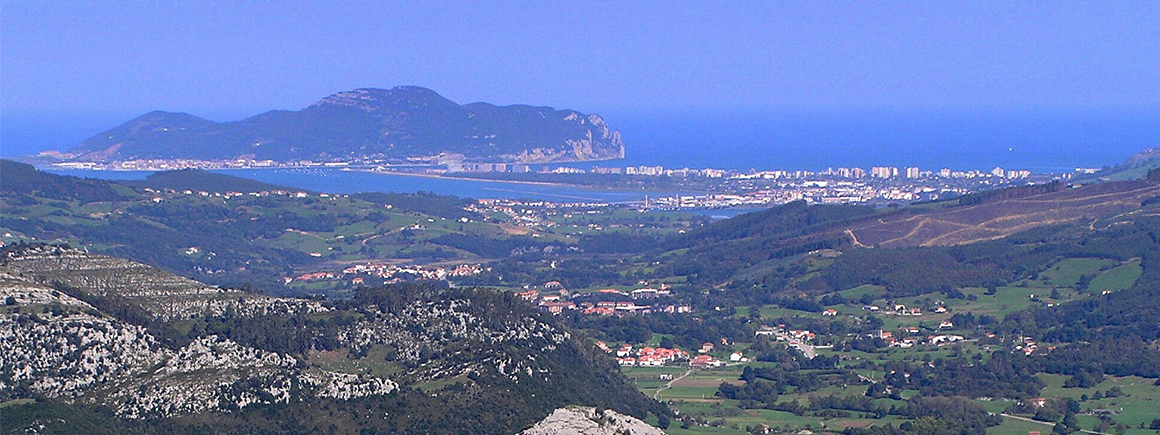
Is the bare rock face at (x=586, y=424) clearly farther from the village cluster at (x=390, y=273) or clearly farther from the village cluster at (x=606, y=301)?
the village cluster at (x=390, y=273)

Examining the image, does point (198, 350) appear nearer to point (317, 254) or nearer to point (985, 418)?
point (985, 418)

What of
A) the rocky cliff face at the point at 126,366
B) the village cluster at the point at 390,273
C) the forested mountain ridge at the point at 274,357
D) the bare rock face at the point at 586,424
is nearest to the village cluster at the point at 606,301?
the village cluster at the point at 390,273

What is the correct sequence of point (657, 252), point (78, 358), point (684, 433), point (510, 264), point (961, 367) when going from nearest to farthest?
point (78, 358) → point (684, 433) → point (961, 367) → point (510, 264) → point (657, 252)

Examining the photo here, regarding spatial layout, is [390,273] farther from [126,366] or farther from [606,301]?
[126,366]

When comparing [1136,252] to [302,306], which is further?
[1136,252]

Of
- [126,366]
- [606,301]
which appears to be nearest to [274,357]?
[126,366]

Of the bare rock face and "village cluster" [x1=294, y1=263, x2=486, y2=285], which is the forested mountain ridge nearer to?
the bare rock face

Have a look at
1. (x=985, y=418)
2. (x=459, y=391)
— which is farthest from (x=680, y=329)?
(x=459, y=391)
